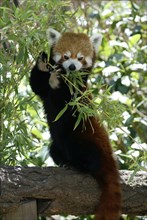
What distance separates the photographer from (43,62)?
365 centimetres

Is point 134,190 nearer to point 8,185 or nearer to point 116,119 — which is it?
point 116,119

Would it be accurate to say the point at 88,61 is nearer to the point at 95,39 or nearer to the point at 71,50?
the point at 71,50

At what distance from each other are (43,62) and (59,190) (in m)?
0.99

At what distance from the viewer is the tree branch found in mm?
2951

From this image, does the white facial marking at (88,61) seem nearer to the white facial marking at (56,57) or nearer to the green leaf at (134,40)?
the white facial marking at (56,57)

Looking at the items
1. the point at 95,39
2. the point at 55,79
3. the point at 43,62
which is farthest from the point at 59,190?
the point at 95,39

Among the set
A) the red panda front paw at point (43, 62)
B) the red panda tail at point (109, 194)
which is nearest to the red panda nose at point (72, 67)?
the red panda front paw at point (43, 62)

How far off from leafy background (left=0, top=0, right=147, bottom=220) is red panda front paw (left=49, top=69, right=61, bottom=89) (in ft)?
0.56

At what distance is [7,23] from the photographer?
319 cm

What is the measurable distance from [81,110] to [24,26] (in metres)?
0.63

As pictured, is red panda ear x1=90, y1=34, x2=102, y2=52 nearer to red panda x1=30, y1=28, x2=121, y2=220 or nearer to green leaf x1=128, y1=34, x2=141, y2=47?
red panda x1=30, y1=28, x2=121, y2=220

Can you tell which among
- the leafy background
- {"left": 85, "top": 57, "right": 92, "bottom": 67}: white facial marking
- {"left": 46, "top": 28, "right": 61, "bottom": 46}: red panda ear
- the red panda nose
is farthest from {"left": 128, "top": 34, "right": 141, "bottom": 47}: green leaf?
the red panda nose

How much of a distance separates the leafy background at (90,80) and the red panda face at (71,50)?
9cm

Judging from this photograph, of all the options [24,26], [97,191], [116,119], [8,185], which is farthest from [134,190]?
[24,26]
